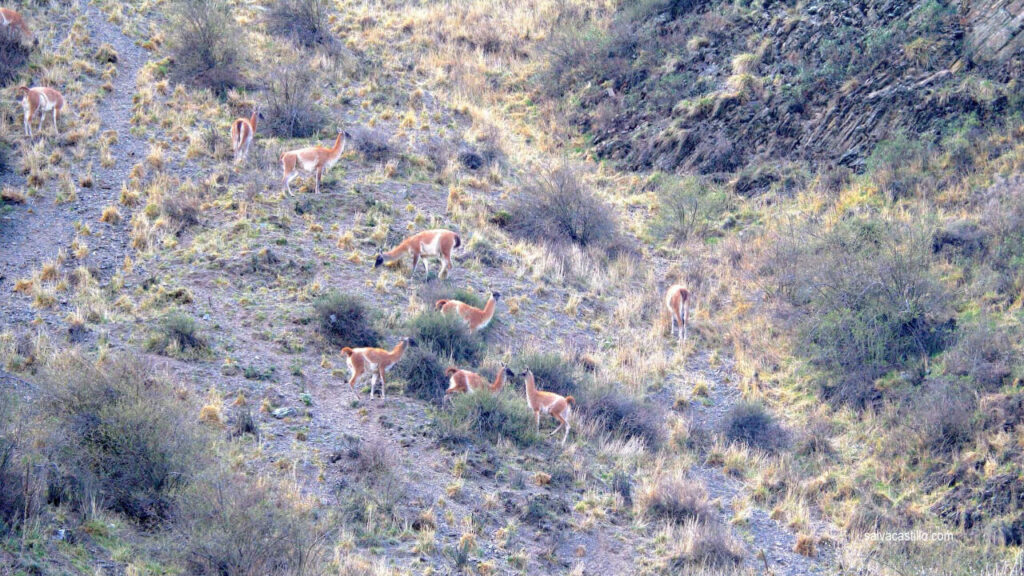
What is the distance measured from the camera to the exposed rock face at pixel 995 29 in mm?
21797

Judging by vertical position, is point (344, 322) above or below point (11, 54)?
below

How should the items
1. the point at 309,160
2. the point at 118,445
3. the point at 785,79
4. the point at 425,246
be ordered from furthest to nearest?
the point at 785,79 < the point at 309,160 < the point at 425,246 < the point at 118,445

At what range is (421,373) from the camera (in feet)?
44.2

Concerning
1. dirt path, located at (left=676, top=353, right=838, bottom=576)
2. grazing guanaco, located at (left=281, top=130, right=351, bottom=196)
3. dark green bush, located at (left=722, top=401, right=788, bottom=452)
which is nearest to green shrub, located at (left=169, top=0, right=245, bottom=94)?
grazing guanaco, located at (left=281, top=130, right=351, bottom=196)

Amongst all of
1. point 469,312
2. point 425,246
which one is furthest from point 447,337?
point 425,246

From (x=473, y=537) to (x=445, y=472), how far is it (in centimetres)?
154

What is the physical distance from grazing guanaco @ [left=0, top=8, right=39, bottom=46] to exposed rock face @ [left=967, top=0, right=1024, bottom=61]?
24410 mm

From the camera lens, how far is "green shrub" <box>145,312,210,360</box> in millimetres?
12773

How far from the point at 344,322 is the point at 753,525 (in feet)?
22.6

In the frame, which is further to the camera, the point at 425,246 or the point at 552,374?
the point at 425,246

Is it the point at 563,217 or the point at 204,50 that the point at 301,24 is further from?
the point at 563,217

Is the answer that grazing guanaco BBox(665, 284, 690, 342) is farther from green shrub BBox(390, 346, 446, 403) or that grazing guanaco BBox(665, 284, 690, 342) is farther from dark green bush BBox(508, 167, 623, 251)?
green shrub BBox(390, 346, 446, 403)

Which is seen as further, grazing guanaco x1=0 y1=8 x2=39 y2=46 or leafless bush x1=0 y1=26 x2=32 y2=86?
grazing guanaco x1=0 y1=8 x2=39 y2=46

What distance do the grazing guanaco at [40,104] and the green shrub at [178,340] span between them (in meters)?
9.01
